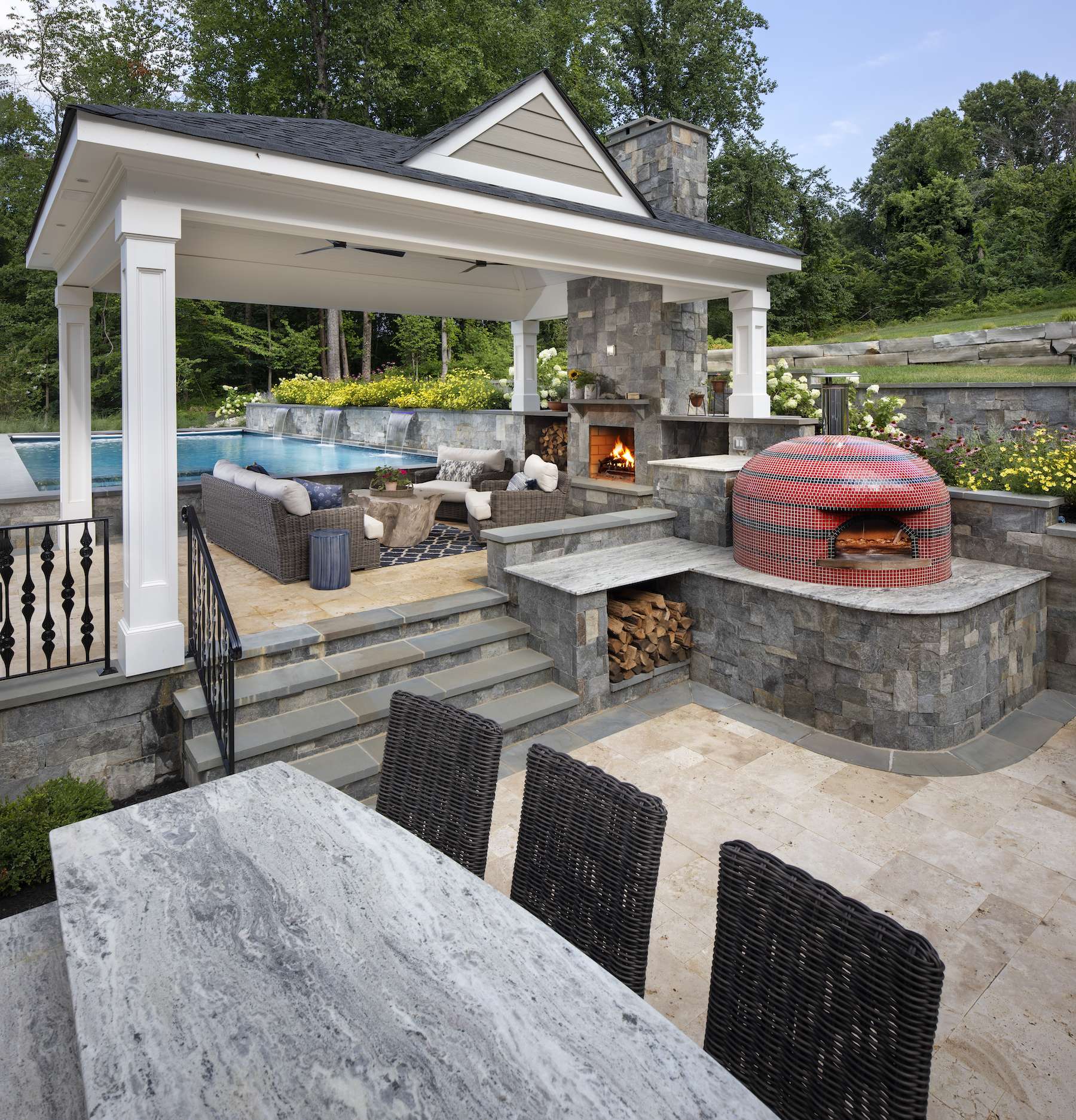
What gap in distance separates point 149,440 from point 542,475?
489 centimetres

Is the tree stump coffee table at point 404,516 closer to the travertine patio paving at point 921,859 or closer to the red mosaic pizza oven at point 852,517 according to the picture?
the travertine patio paving at point 921,859

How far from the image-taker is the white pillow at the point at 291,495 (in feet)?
21.0

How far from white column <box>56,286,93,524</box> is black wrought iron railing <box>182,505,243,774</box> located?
11.2ft

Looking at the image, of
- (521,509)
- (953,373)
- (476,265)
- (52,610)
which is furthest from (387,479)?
(953,373)

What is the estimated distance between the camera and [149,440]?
4.37m

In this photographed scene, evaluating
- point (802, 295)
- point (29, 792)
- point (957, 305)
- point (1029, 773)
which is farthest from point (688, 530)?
point (802, 295)

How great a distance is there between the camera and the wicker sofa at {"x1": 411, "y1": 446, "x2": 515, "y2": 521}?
957cm

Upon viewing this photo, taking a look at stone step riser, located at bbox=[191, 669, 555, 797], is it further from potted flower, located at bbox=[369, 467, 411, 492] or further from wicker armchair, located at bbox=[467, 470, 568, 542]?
potted flower, located at bbox=[369, 467, 411, 492]

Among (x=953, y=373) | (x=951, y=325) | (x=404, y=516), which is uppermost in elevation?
(x=951, y=325)

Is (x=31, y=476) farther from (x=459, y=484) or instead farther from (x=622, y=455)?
(x=622, y=455)

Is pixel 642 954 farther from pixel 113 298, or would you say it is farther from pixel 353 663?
pixel 113 298

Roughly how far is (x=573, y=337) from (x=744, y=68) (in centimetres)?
2107

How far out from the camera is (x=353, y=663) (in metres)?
5.05

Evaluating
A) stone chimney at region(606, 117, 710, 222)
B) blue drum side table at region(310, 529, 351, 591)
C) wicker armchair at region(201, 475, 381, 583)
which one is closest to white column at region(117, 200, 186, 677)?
blue drum side table at region(310, 529, 351, 591)
